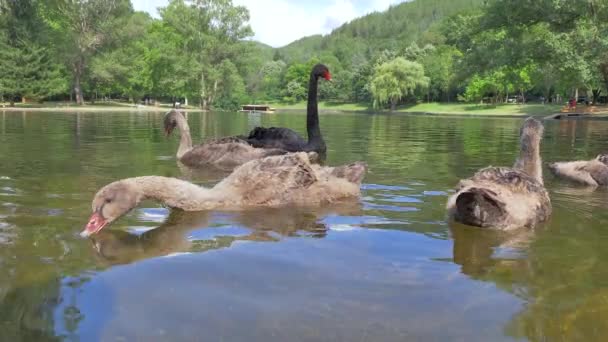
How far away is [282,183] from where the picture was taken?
6.27 m

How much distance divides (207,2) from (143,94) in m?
17.7

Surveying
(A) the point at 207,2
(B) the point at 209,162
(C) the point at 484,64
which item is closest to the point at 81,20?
(A) the point at 207,2

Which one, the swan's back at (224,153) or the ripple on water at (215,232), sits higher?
the swan's back at (224,153)

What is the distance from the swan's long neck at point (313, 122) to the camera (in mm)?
11788

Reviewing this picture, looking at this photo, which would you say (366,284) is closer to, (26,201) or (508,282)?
(508,282)

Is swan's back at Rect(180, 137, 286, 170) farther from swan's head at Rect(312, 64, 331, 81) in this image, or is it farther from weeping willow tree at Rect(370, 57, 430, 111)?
weeping willow tree at Rect(370, 57, 430, 111)

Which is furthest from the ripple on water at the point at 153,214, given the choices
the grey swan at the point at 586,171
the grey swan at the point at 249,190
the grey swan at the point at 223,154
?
the grey swan at the point at 586,171

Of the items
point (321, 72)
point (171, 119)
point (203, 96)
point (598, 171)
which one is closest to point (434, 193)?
point (598, 171)

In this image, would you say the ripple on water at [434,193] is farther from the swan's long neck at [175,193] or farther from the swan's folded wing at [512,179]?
the swan's long neck at [175,193]

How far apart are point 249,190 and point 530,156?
3959 millimetres

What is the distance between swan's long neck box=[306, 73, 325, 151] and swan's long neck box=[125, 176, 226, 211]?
5.68m

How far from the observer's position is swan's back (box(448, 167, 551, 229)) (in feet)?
17.2

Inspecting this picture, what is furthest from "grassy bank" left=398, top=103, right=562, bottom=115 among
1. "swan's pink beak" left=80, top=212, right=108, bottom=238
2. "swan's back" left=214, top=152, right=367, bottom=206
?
"swan's pink beak" left=80, top=212, right=108, bottom=238

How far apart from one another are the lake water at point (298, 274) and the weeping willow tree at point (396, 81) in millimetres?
76930
